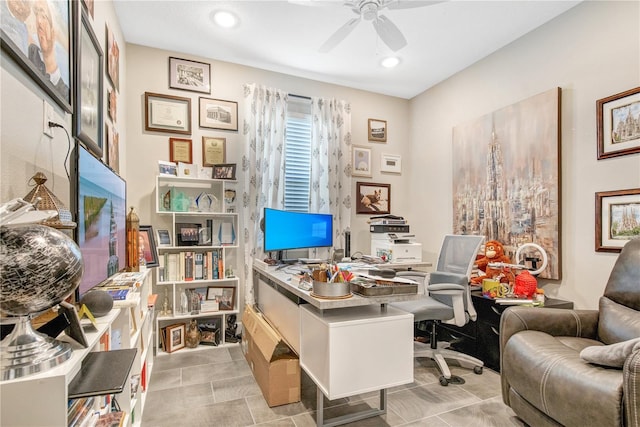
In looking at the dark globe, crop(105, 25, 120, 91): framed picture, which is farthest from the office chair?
crop(105, 25, 120, 91): framed picture

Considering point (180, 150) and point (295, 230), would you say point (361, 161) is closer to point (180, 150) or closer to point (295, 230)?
point (295, 230)

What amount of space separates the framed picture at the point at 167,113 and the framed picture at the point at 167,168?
381mm

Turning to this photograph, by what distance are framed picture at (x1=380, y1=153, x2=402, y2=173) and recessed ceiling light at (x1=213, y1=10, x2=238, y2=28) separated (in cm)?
225

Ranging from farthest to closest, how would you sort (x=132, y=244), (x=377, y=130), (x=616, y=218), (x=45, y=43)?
(x=377, y=130), (x=132, y=244), (x=616, y=218), (x=45, y=43)

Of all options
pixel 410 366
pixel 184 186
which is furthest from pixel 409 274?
pixel 184 186

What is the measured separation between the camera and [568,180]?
2.54 meters

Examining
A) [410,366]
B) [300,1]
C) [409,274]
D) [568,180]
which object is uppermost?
[300,1]

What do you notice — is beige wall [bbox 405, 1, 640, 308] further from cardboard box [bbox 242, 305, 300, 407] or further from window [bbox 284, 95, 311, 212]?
cardboard box [bbox 242, 305, 300, 407]

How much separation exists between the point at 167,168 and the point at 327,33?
1.90 meters

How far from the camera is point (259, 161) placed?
342cm

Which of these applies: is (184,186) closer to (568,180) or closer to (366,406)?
(366,406)

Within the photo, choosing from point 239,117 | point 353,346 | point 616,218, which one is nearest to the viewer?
point 353,346

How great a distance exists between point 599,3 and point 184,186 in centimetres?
368

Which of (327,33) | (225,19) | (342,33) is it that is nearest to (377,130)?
(327,33)
